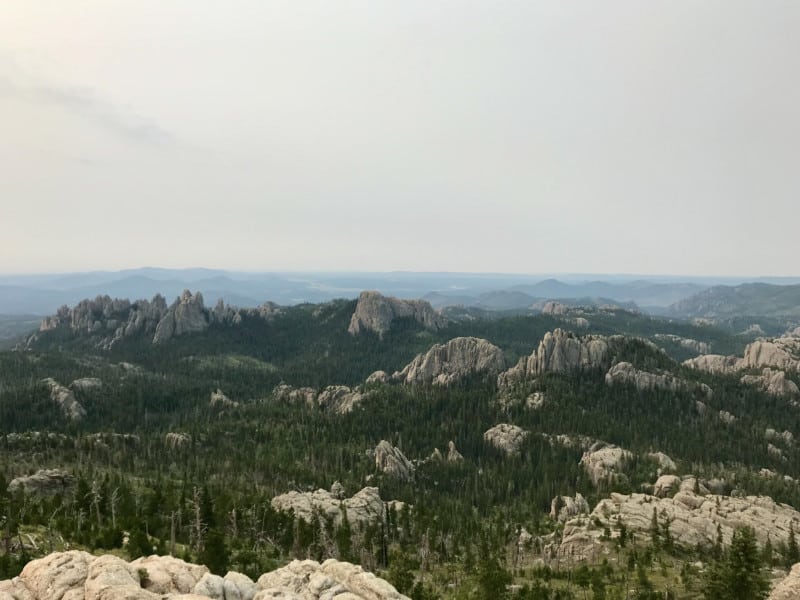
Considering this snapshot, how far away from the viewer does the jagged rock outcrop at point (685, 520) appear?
336ft

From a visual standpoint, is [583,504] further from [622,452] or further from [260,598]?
[260,598]

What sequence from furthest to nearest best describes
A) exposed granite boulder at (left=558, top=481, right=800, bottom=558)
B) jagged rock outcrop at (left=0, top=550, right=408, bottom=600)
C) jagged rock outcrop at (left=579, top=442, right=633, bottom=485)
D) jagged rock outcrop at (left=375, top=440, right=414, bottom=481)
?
1. jagged rock outcrop at (left=375, top=440, right=414, bottom=481)
2. jagged rock outcrop at (left=579, top=442, right=633, bottom=485)
3. exposed granite boulder at (left=558, top=481, right=800, bottom=558)
4. jagged rock outcrop at (left=0, top=550, right=408, bottom=600)

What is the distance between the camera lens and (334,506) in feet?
407

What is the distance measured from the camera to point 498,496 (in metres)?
165

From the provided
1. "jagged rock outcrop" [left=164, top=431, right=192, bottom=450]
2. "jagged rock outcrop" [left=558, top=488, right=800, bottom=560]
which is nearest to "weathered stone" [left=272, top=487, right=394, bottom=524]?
"jagged rock outcrop" [left=558, top=488, right=800, bottom=560]

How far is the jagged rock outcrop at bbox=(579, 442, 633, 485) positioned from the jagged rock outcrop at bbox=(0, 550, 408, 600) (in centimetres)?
14378

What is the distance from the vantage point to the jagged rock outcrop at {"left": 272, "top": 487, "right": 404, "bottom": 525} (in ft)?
389

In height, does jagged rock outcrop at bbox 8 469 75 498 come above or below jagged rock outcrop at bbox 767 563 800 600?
below

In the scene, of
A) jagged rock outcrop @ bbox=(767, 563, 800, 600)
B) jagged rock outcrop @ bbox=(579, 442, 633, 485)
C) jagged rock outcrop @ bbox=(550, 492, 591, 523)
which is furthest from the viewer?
jagged rock outcrop @ bbox=(579, 442, 633, 485)

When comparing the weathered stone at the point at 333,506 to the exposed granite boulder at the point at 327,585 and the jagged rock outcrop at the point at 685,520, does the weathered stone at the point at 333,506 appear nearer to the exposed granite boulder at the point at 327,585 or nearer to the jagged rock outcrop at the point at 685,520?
the jagged rock outcrop at the point at 685,520

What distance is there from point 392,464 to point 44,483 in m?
105

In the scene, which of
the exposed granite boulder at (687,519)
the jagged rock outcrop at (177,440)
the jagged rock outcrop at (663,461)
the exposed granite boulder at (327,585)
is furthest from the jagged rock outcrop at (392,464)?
the exposed granite boulder at (327,585)

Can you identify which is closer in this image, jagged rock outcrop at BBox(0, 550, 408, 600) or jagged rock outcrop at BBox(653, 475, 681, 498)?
jagged rock outcrop at BBox(0, 550, 408, 600)

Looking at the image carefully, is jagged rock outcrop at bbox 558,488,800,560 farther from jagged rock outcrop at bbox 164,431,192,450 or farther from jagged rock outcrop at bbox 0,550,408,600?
jagged rock outcrop at bbox 164,431,192,450
